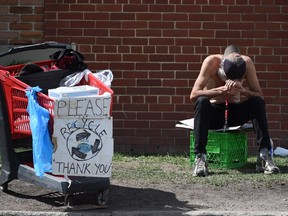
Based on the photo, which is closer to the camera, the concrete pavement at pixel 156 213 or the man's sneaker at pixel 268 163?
the concrete pavement at pixel 156 213

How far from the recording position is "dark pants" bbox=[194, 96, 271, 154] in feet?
24.2

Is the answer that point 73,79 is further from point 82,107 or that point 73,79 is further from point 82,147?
point 82,147

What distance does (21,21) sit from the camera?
30.0ft

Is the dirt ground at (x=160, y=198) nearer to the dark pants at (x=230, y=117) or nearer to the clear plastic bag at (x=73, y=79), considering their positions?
the dark pants at (x=230, y=117)

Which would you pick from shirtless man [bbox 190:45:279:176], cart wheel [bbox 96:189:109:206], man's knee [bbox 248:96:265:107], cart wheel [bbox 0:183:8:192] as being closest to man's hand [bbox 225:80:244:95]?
shirtless man [bbox 190:45:279:176]

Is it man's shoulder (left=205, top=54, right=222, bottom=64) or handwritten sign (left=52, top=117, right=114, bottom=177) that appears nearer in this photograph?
handwritten sign (left=52, top=117, right=114, bottom=177)

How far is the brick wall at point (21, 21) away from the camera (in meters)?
9.12

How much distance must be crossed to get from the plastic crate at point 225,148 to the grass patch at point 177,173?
0.09 metres

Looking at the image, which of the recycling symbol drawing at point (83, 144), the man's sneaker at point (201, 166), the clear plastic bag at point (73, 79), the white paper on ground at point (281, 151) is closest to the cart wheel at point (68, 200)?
the recycling symbol drawing at point (83, 144)

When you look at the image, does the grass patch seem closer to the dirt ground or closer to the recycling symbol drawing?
the dirt ground

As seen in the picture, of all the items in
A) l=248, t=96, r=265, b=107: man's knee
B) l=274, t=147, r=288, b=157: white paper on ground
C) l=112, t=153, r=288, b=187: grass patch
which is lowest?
l=112, t=153, r=288, b=187: grass patch

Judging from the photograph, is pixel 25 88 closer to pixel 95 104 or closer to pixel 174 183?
pixel 95 104

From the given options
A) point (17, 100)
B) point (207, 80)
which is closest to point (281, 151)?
point (207, 80)

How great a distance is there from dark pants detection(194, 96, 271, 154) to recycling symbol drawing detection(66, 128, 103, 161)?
6.09 feet
